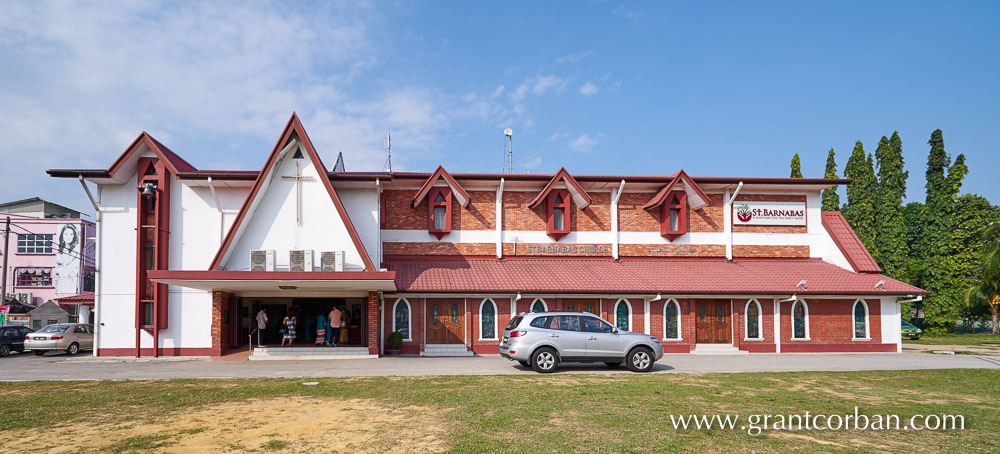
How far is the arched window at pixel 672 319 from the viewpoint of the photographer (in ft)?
75.1

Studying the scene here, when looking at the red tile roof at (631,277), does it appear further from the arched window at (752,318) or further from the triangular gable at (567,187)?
the triangular gable at (567,187)

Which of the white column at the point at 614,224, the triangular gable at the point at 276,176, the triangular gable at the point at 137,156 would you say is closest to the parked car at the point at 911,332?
the white column at the point at 614,224

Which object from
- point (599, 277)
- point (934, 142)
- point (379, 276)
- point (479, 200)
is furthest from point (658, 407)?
point (934, 142)

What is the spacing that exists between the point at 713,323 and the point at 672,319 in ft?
5.78

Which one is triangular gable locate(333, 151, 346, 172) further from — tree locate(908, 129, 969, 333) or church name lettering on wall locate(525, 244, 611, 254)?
tree locate(908, 129, 969, 333)

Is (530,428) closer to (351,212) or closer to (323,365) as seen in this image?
(323,365)

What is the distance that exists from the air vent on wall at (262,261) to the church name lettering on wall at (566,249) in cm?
978

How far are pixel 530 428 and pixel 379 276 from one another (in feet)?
36.8

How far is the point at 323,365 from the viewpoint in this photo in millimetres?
18031

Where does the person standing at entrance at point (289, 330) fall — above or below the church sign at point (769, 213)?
below

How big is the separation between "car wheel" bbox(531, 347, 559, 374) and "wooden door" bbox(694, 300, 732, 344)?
30.8 ft

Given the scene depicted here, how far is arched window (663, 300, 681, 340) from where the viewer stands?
22.9 m

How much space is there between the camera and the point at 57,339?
2364cm

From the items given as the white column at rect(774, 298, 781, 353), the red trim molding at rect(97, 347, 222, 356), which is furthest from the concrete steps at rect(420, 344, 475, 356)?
the white column at rect(774, 298, 781, 353)
